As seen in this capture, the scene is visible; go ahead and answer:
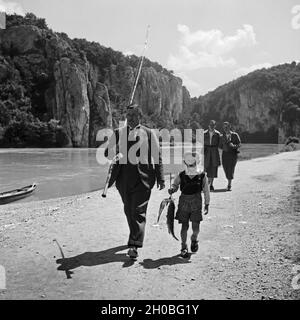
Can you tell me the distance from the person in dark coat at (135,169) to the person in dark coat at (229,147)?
272 inches

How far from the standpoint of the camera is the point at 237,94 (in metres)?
181

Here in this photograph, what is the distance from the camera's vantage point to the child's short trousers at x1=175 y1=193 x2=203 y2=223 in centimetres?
577

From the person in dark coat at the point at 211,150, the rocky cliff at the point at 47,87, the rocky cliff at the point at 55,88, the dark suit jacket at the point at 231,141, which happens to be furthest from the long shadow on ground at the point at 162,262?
the rocky cliff at the point at 47,87

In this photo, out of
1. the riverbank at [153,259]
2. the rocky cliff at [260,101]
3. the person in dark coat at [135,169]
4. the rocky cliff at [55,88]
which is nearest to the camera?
the riverbank at [153,259]

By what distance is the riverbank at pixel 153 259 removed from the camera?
14.8 feet

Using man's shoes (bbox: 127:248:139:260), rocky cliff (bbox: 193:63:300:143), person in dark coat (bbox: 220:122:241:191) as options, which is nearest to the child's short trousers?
man's shoes (bbox: 127:248:139:260)

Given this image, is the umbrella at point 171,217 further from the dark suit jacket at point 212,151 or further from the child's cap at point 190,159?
the dark suit jacket at point 212,151

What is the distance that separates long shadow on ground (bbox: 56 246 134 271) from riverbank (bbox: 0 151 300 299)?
0.01 metres

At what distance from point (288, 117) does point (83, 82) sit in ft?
262

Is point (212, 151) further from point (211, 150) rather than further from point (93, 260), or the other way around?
point (93, 260)

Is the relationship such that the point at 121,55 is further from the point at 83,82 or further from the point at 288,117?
the point at 288,117

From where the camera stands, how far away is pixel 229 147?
41.2 ft
